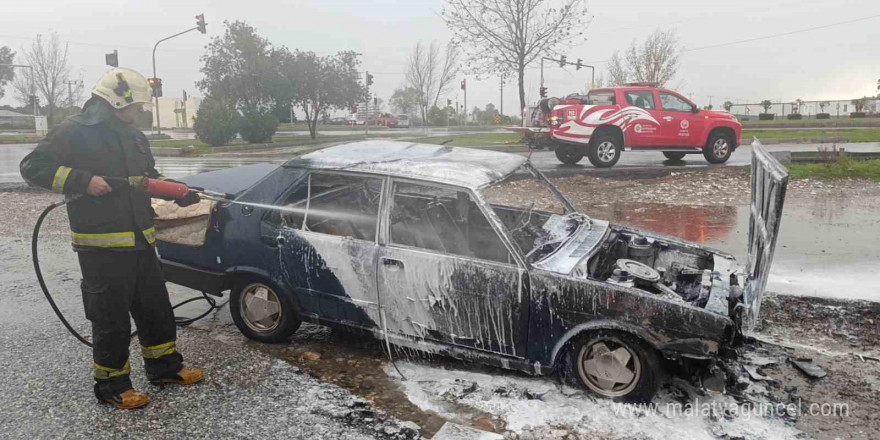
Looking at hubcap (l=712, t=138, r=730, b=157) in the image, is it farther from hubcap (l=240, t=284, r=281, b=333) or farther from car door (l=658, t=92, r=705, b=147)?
hubcap (l=240, t=284, r=281, b=333)

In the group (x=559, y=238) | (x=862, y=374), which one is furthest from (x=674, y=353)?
(x=862, y=374)

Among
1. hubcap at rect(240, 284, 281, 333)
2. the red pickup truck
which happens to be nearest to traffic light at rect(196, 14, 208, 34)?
the red pickup truck

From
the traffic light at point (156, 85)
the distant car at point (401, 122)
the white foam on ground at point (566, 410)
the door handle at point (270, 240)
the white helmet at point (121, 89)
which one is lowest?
the white foam on ground at point (566, 410)

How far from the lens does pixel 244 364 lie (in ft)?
13.6

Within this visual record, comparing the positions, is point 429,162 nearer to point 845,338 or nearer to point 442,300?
point 442,300

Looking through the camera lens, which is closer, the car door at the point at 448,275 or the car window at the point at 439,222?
the car door at the point at 448,275

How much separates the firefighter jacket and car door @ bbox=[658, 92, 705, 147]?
477 inches

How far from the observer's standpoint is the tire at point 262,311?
4332 mm

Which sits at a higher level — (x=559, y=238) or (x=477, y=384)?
(x=559, y=238)

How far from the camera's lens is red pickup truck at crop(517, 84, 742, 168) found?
43.7ft

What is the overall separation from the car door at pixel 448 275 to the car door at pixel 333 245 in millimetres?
127

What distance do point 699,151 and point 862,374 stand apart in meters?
11.0

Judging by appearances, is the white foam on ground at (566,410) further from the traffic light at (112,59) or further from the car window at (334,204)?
the traffic light at (112,59)

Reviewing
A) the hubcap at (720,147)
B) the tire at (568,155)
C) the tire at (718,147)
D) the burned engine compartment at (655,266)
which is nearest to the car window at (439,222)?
the burned engine compartment at (655,266)
